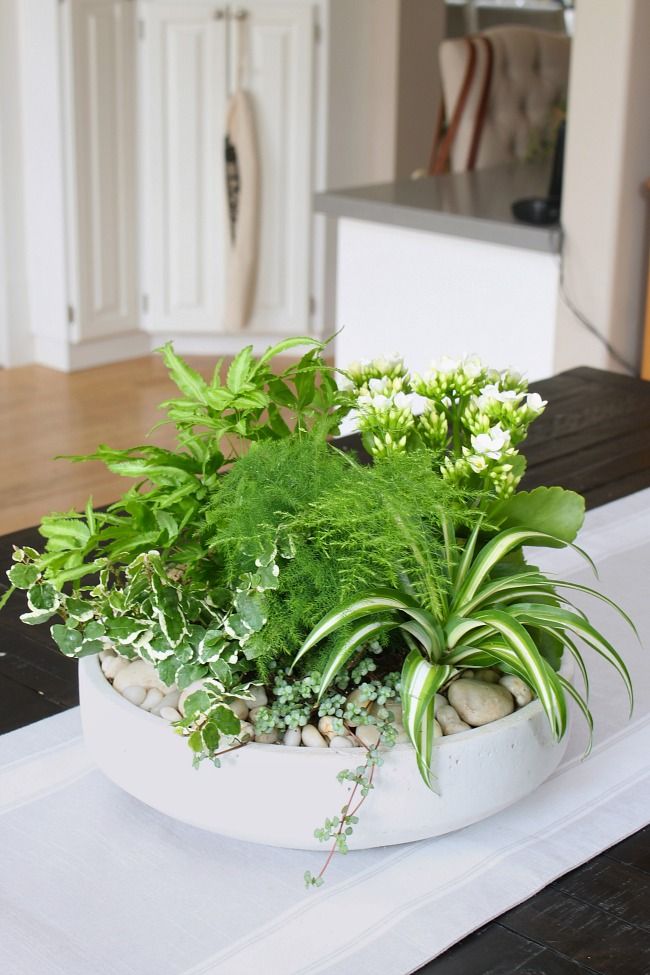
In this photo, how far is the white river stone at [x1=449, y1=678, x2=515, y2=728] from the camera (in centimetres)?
82

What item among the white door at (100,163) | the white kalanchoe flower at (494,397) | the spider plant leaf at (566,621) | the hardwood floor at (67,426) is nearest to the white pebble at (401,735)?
the spider plant leaf at (566,621)

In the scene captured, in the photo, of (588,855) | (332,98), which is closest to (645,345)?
(332,98)

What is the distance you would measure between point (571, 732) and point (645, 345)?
2.19 m

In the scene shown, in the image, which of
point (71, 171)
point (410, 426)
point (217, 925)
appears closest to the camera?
point (217, 925)

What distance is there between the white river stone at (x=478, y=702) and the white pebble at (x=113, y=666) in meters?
0.22

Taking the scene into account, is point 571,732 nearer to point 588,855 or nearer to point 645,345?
point 588,855

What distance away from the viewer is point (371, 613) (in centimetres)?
81

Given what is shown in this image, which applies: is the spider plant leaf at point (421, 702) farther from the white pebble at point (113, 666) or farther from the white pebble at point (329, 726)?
the white pebble at point (113, 666)

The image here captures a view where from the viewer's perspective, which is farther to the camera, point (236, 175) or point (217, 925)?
point (236, 175)

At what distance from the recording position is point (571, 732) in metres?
0.98

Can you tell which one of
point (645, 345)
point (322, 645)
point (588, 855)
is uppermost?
point (322, 645)

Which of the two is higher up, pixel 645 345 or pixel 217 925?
pixel 217 925

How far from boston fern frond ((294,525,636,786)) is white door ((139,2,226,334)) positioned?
156 inches

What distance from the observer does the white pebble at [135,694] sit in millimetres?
837
